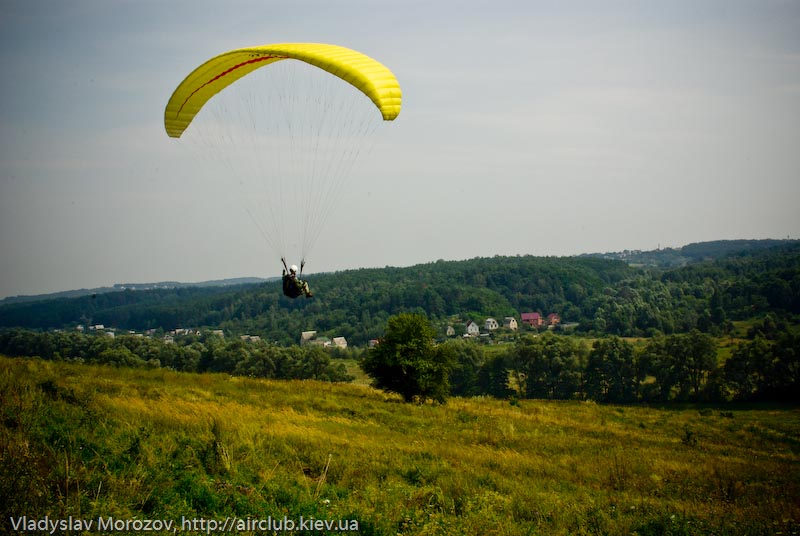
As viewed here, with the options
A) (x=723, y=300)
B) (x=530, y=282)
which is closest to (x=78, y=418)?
(x=723, y=300)

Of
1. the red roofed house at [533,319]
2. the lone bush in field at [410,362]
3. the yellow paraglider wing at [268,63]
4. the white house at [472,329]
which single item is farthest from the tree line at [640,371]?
the red roofed house at [533,319]

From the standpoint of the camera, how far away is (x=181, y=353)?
2363 inches

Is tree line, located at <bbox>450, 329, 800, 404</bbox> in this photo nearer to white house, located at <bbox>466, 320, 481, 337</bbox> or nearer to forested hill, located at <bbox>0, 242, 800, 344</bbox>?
forested hill, located at <bbox>0, 242, 800, 344</bbox>

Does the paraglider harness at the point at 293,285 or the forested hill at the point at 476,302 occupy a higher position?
the paraglider harness at the point at 293,285

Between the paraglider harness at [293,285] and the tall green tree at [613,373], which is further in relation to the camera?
the tall green tree at [613,373]

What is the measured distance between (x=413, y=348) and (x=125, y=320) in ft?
464

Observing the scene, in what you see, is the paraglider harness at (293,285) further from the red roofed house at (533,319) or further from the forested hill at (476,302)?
the red roofed house at (533,319)

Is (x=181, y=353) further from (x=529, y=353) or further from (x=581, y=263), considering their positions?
(x=581, y=263)

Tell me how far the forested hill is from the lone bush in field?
261 feet

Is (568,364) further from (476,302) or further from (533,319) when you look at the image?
(476,302)

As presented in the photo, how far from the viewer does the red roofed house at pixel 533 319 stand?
448 ft

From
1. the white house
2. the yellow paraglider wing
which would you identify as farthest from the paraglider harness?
the white house

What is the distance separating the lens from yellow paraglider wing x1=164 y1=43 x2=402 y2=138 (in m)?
11.7

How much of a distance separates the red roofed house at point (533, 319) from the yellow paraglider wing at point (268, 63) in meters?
128
